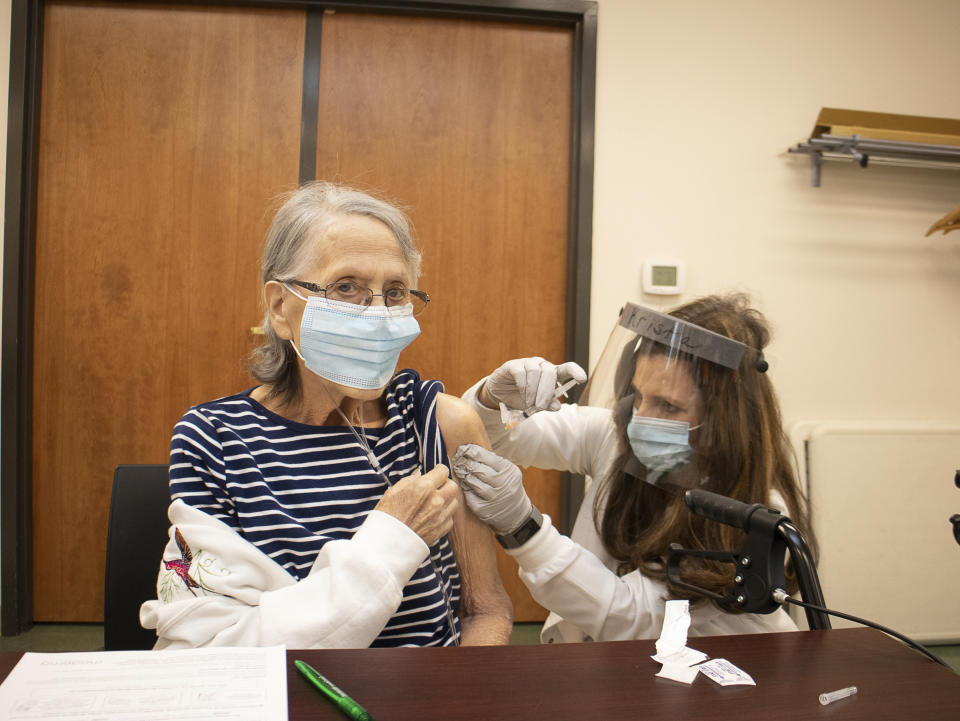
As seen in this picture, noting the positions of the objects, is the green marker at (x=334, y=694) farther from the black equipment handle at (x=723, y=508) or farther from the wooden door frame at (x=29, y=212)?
the wooden door frame at (x=29, y=212)

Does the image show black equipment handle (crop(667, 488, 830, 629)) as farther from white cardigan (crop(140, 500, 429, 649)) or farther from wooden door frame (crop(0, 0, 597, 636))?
wooden door frame (crop(0, 0, 597, 636))

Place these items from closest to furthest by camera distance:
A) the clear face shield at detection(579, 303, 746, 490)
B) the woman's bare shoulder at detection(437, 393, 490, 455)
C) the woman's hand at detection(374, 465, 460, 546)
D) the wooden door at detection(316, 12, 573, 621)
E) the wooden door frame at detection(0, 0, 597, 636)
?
the woman's hand at detection(374, 465, 460, 546), the clear face shield at detection(579, 303, 746, 490), the woman's bare shoulder at detection(437, 393, 490, 455), the wooden door frame at detection(0, 0, 597, 636), the wooden door at detection(316, 12, 573, 621)

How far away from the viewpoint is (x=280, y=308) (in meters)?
1.19

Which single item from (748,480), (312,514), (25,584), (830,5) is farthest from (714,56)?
(25,584)

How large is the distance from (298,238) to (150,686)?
71 cm

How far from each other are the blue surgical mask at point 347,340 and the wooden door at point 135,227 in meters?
1.52

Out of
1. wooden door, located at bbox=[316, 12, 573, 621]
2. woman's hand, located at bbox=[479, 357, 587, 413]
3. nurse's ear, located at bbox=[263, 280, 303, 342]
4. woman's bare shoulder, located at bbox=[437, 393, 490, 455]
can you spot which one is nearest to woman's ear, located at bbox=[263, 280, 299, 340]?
nurse's ear, located at bbox=[263, 280, 303, 342]

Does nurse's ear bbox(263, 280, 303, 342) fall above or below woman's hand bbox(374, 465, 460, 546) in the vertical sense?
above

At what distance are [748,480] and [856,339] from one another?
5.99 ft

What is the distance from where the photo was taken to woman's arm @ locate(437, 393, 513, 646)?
3.84ft

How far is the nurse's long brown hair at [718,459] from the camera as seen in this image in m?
1.13

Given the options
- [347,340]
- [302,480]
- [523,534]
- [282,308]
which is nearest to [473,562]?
[523,534]

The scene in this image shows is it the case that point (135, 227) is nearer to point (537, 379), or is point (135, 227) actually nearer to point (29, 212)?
point (29, 212)

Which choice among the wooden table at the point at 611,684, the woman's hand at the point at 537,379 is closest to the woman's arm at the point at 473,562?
the woman's hand at the point at 537,379
